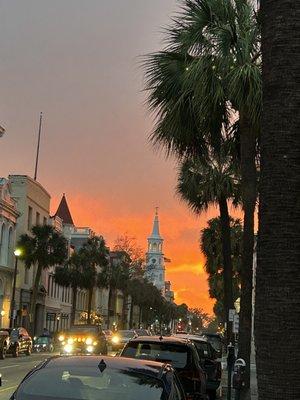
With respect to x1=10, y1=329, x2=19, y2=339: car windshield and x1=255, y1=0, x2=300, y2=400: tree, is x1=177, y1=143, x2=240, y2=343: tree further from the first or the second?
x1=255, y1=0, x2=300, y2=400: tree

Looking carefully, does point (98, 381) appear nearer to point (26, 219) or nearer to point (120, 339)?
point (120, 339)

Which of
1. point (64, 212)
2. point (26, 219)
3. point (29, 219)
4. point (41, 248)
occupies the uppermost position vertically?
point (64, 212)

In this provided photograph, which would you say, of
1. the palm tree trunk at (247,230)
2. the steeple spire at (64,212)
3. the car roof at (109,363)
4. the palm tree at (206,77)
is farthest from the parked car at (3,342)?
the steeple spire at (64,212)

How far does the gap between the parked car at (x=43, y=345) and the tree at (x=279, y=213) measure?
41574 mm

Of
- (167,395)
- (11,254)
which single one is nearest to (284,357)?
(167,395)

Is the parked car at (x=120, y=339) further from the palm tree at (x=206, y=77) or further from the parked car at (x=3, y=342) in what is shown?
the palm tree at (x=206, y=77)

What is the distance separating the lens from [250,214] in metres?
15.0

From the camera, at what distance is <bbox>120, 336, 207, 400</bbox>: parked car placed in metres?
10.5

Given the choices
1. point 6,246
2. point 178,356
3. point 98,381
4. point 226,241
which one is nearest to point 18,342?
point 226,241

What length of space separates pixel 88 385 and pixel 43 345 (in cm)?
4060

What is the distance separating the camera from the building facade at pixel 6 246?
165 feet

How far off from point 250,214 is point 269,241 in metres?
10.1

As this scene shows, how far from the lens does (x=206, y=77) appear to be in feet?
38.7

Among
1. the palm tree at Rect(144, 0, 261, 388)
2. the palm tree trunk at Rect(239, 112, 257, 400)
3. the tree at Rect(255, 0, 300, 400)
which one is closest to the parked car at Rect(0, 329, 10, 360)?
the palm tree trunk at Rect(239, 112, 257, 400)
